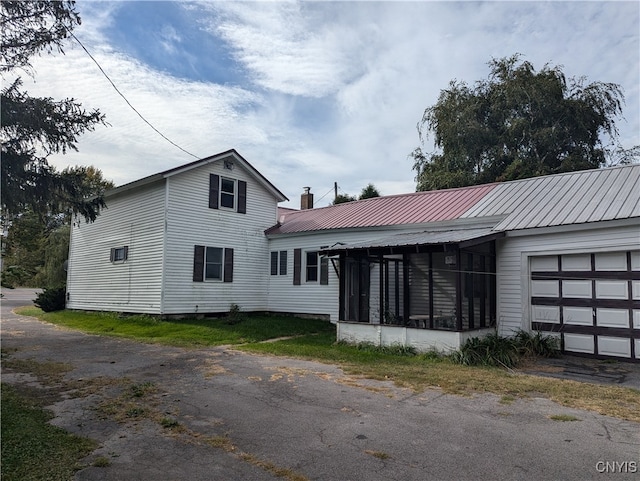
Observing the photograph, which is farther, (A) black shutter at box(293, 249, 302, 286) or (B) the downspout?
(A) black shutter at box(293, 249, 302, 286)

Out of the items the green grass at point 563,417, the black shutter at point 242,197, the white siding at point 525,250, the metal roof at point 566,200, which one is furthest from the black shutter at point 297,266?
the green grass at point 563,417

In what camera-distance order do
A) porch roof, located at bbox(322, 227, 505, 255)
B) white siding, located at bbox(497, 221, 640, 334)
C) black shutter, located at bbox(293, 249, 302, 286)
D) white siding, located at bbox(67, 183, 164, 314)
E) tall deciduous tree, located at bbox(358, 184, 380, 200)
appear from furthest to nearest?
1. tall deciduous tree, located at bbox(358, 184, 380, 200)
2. black shutter, located at bbox(293, 249, 302, 286)
3. white siding, located at bbox(67, 183, 164, 314)
4. porch roof, located at bbox(322, 227, 505, 255)
5. white siding, located at bbox(497, 221, 640, 334)

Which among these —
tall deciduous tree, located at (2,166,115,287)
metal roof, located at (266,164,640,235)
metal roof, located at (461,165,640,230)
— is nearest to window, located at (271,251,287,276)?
metal roof, located at (266,164,640,235)

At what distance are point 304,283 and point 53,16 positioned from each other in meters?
11.4

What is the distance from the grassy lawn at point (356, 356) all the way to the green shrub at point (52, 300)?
8.78 ft

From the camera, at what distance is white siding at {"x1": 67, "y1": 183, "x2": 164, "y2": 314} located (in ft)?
53.6

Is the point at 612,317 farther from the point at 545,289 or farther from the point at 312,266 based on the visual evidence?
the point at 312,266

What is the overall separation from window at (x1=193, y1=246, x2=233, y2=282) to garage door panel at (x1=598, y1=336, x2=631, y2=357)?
488 inches

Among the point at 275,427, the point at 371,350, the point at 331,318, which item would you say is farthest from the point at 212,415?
the point at 331,318

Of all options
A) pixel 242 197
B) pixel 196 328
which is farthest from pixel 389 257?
pixel 242 197

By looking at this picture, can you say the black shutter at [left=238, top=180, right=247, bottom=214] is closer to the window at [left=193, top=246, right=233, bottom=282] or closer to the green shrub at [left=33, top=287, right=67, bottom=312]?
the window at [left=193, top=246, right=233, bottom=282]

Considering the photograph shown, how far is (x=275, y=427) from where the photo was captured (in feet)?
18.1

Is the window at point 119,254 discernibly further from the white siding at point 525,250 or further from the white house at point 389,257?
the white siding at point 525,250

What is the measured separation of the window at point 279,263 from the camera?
1855 cm
